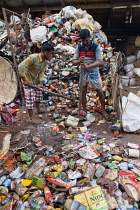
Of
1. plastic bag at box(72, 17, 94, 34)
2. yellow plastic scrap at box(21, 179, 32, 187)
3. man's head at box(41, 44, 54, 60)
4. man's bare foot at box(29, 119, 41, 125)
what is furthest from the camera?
plastic bag at box(72, 17, 94, 34)

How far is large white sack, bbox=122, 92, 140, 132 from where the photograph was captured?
3003 mm

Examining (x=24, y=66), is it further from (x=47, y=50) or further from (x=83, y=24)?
(x=83, y=24)

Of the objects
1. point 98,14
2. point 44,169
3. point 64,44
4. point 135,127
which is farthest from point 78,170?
point 98,14

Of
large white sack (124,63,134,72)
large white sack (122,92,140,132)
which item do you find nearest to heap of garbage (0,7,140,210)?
large white sack (122,92,140,132)

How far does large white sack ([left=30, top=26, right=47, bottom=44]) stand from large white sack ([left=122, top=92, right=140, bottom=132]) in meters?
3.75

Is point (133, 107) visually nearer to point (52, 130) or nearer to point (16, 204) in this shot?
point (52, 130)

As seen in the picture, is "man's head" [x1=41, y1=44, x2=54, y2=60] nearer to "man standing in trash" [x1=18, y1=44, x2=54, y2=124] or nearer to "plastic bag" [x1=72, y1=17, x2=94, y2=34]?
"man standing in trash" [x1=18, y1=44, x2=54, y2=124]

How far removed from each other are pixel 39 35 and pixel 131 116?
4.05 meters

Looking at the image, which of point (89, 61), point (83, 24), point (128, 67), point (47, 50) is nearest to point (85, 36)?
point (89, 61)

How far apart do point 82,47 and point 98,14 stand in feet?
19.2

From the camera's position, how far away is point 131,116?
3.02 m

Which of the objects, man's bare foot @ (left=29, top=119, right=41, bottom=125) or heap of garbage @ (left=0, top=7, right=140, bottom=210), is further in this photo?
man's bare foot @ (left=29, top=119, right=41, bottom=125)

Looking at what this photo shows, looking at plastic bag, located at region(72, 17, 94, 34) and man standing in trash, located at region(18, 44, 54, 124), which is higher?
plastic bag, located at region(72, 17, 94, 34)

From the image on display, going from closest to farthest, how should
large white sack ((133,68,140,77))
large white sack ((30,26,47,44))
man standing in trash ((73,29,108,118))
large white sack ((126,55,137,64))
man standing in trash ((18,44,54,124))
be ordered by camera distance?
man standing in trash ((18,44,54,124)) < man standing in trash ((73,29,108,118)) < large white sack ((30,26,47,44)) < large white sack ((133,68,140,77)) < large white sack ((126,55,137,64))
